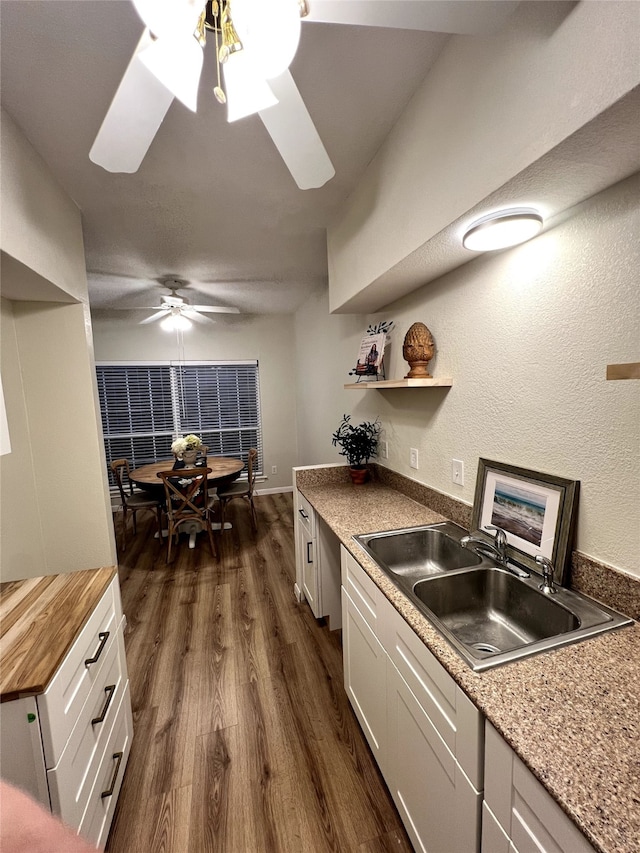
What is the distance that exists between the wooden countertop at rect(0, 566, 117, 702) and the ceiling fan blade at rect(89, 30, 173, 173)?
1383 millimetres

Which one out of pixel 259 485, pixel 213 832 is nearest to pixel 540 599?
pixel 213 832

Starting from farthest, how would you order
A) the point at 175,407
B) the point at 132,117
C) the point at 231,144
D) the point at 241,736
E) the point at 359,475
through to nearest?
the point at 175,407 → the point at 359,475 → the point at 241,736 → the point at 231,144 → the point at 132,117

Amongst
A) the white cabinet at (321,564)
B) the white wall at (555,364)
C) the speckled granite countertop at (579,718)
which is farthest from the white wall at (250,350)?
the speckled granite countertop at (579,718)

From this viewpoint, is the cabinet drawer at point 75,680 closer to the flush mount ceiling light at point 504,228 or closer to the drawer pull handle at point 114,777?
the drawer pull handle at point 114,777

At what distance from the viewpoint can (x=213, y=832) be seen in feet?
4.00

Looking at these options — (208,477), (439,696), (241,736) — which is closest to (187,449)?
(208,477)

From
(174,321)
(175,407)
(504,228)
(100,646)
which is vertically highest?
(174,321)

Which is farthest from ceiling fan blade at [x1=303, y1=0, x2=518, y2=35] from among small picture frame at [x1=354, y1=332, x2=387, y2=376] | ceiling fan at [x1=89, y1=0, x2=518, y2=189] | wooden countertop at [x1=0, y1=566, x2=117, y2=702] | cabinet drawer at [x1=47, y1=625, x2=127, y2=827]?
cabinet drawer at [x1=47, y1=625, x2=127, y2=827]

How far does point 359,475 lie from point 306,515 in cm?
47

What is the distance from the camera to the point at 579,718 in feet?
2.28

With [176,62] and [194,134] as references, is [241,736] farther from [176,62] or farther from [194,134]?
[194,134]

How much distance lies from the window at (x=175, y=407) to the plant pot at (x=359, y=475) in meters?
2.90

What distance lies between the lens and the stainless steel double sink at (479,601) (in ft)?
3.06

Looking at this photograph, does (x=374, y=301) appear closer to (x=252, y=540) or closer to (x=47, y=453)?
(x=47, y=453)
